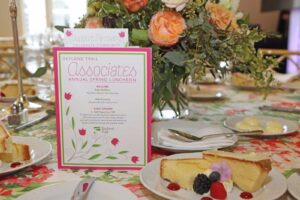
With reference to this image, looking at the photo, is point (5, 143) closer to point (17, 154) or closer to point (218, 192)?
point (17, 154)

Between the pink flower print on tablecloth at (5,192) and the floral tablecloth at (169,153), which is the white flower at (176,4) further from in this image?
the pink flower print on tablecloth at (5,192)

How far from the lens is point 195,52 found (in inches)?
38.4

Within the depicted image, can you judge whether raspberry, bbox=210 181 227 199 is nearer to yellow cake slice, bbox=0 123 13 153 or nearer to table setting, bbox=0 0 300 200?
table setting, bbox=0 0 300 200

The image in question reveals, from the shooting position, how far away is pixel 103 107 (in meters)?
0.86

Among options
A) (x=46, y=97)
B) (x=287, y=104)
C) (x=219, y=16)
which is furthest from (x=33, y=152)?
(x=287, y=104)

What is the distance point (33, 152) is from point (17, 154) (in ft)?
0.21

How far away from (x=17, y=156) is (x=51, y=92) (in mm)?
841

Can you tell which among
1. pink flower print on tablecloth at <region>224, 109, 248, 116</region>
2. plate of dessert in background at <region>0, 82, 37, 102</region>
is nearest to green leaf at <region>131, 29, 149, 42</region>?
pink flower print on tablecloth at <region>224, 109, 248, 116</region>

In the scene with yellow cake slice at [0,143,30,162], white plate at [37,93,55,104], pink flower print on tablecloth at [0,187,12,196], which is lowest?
pink flower print on tablecloth at [0,187,12,196]

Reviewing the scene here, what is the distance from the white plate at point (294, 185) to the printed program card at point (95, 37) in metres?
0.43

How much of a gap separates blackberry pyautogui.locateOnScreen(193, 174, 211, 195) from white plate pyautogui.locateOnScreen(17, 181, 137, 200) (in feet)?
0.38

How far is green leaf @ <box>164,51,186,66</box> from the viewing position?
0.96 metres

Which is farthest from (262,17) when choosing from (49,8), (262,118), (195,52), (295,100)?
(195,52)

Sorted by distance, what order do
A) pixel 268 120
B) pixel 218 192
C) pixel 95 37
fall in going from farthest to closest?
pixel 268 120 → pixel 95 37 → pixel 218 192
